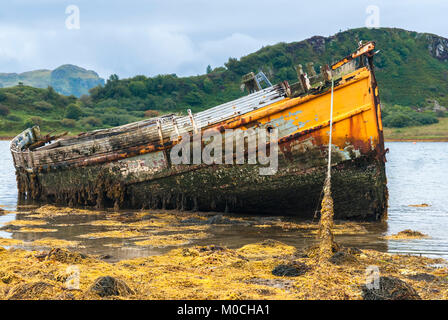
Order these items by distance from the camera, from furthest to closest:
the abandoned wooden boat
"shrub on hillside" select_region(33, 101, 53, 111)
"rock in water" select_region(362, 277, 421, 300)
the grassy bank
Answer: "shrub on hillside" select_region(33, 101, 53, 111)
the grassy bank
the abandoned wooden boat
"rock in water" select_region(362, 277, 421, 300)

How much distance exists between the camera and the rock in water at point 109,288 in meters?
6.36

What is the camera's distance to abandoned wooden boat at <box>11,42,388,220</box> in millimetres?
12469

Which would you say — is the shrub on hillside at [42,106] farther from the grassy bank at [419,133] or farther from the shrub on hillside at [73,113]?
the grassy bank at [419,133]

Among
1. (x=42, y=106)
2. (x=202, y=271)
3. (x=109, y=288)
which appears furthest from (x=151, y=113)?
(x=109, y=288)

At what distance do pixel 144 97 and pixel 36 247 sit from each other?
298 feet

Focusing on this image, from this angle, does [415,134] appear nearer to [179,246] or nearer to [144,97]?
[144,97]

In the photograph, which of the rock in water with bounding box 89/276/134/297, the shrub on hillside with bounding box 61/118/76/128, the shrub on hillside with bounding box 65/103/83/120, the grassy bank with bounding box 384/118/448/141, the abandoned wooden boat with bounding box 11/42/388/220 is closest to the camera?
the rock in water with bounding box 89/276/134/297

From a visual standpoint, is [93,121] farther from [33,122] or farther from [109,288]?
[109,288]

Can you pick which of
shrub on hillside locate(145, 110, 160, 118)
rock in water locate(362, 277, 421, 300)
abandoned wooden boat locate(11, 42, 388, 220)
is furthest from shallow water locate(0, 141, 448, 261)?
shrub on hillside locate(145, 110, 160, 118)

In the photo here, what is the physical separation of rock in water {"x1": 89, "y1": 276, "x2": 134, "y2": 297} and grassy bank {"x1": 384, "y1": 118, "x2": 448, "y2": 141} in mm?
72490

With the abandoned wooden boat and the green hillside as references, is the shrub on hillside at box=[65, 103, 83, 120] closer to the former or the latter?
the green hillside

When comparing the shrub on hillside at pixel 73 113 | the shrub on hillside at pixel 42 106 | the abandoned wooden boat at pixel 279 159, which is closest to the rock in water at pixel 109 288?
the abandoned wooden boat at pixel 279 159

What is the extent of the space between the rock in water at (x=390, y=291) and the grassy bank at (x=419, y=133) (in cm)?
7125

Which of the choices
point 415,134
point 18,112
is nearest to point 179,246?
point 415,134
